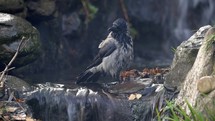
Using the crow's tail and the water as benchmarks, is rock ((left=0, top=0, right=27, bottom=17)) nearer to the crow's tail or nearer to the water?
the crow's tail

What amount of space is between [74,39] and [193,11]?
3172mm

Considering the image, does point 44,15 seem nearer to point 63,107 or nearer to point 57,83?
point 57,83

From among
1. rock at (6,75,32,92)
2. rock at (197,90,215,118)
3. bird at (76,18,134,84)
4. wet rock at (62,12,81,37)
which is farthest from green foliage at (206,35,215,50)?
wet rock at (62,12,81,37)

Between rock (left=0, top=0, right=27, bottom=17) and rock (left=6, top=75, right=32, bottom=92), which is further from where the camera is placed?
rock (left=0, top=0, right=27, bottom=17)

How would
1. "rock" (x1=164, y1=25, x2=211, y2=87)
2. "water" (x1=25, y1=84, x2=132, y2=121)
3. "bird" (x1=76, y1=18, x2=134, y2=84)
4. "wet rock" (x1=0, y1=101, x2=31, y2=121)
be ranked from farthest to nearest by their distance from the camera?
1. "bird" (x1=76, y1=18, x2=134, y2=84)
2. "water" (x1=25, y1=84, x2=132, y2=121)
3. "rock" (x1=164, y1=25, x2=211, y2=87)
4. "wet rock" (x1=0, y1=101, x2=31, y2=121)

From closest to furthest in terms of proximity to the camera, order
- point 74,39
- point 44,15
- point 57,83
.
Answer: point 57,83, point 44,15, point 74,39

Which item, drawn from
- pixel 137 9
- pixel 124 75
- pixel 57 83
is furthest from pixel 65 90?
pixel 137 9

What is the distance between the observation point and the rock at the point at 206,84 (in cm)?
557

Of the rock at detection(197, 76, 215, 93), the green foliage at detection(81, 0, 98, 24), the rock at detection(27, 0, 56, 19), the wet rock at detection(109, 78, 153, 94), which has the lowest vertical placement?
the rock at detection(197, 76, 215, 93)

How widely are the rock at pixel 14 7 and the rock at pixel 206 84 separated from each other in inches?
172

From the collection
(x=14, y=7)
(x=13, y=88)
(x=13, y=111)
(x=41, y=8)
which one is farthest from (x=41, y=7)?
(x=13, y=111)

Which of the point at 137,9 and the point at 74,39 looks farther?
the point at 137,9

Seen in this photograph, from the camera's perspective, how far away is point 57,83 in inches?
357

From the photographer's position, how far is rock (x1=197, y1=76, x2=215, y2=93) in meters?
5.57
